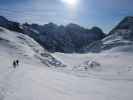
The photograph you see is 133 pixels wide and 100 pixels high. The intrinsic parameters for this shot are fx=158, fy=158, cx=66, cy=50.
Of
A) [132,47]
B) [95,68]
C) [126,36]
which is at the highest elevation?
[126,36]

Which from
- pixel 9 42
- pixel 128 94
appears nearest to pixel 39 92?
pixel 128 94

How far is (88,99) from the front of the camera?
15234 mm

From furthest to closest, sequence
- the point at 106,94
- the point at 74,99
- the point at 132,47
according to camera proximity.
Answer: the point at 132,47 → the point at 106,94 → the point at 74,99

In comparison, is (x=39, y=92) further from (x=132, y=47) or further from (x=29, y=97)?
(x=132, y=47)

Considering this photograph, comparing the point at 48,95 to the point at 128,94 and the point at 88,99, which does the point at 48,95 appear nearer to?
the point at 88,99

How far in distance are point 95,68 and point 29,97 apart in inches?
1866

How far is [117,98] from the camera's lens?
52.9ft

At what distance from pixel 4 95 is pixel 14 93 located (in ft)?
3.44

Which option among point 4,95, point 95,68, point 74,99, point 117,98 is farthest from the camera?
point 95,68

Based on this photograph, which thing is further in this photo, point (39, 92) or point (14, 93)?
point (39, 92)

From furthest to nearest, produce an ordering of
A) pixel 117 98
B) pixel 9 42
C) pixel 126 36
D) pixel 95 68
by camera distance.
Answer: pixel 126 36
pixel 9 42
pixel 95 68
pixel 117 98

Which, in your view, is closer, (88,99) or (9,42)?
(88,99)

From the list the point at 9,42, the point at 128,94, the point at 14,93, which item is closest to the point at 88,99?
the point at 128,94

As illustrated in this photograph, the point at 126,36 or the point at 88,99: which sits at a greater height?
the point at 126,36
